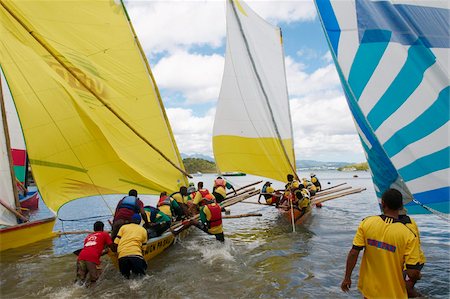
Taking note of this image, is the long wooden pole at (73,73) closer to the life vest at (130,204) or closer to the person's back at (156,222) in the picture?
the person's back at (156,222)

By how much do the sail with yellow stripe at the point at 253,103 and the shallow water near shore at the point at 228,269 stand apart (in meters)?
4.45

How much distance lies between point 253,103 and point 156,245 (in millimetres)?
9920

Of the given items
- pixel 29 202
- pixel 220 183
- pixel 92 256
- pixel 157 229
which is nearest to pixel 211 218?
pixel 157 229

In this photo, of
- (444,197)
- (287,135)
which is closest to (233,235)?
(287,135)

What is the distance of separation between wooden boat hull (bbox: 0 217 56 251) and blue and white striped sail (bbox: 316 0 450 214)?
11424 millimetres

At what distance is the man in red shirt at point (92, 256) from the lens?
24.5 ft

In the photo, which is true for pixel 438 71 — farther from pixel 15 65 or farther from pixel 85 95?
pixel 15 65

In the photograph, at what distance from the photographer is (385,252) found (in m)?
3.82

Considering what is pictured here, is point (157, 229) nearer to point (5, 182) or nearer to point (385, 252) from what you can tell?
point (5, 182)

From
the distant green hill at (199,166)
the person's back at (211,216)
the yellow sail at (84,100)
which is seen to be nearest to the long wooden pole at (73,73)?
the yellow sail at (84,100)

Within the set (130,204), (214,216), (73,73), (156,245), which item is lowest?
(156,245)

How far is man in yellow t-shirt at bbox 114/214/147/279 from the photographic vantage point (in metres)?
7.29

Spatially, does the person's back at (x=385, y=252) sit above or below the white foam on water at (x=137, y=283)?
above

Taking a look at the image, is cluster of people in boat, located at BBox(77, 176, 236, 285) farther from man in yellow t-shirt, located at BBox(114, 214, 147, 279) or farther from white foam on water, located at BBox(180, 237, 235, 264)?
white foam on water, located at BBox(180, 237, 235, 264)
